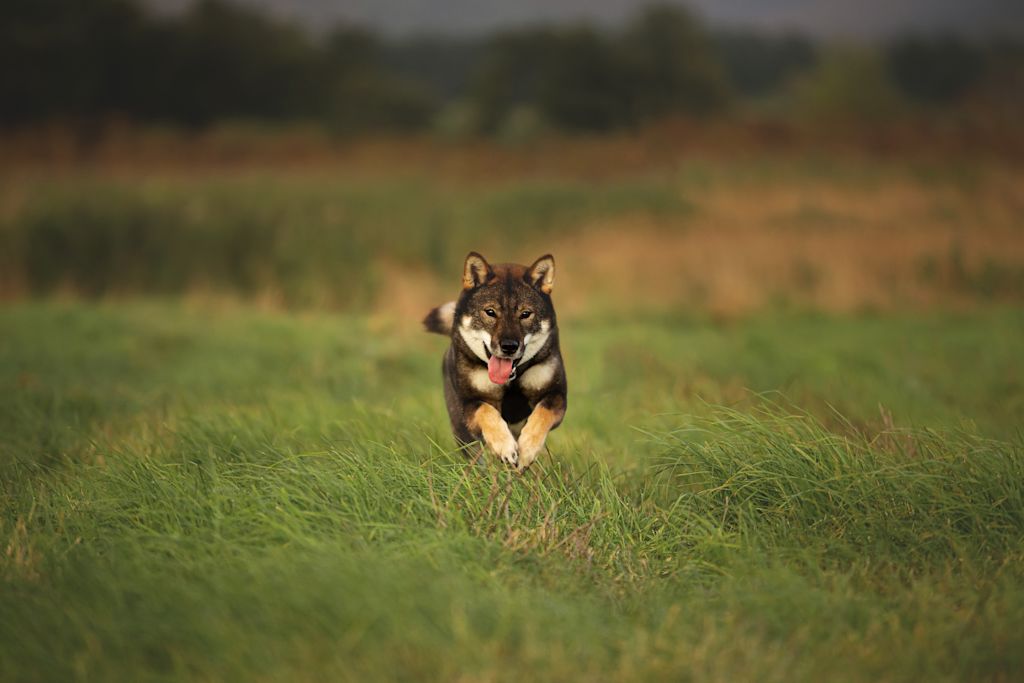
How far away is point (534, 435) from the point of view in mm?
4672

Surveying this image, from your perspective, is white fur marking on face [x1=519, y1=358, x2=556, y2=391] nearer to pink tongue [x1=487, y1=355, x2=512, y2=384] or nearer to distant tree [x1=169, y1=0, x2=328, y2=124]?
pink tongue [x1=487, y1=355, x2=512, y2=384]

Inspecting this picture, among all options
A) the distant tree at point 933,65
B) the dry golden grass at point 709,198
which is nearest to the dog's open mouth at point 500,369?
the dry golden grass at point 709,198

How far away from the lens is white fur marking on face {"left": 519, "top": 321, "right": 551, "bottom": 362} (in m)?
4.74

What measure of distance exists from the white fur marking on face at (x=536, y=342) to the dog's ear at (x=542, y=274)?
27 centimetres

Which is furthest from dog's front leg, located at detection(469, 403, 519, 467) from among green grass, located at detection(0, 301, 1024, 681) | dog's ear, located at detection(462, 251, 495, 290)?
dog's ear, located at detection(462, 251, 495, 290)

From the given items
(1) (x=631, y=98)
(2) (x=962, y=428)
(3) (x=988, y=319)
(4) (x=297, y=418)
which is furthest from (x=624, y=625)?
(1) (x=631, y=98)

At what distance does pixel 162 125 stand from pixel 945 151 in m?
20.1

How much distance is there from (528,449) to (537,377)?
0.42m

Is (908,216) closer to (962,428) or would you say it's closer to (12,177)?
(962,428)

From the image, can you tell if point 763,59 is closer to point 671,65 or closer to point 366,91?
point 671,65

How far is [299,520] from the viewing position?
13.7 feet

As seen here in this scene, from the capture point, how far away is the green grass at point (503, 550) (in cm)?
341

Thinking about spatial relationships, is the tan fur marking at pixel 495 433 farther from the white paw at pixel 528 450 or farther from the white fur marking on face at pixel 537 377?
the white fur marking on face at pixel 537 377

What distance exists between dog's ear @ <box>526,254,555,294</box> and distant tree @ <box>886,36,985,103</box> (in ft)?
167
